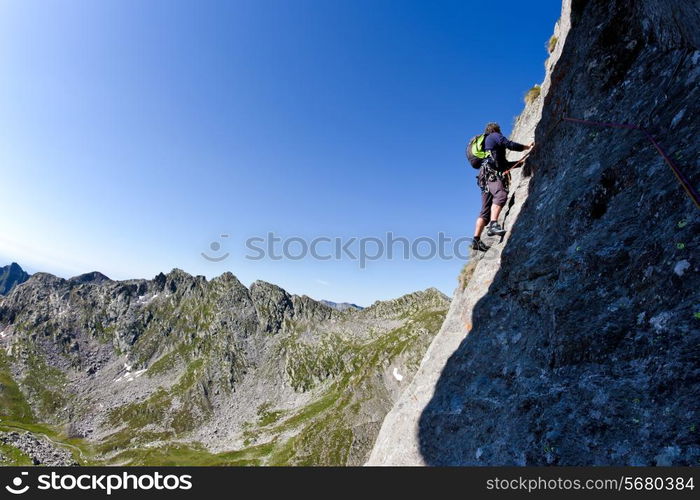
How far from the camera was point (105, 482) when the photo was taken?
10703 millimetres

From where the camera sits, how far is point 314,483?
364 inches

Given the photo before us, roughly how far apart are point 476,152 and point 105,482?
757 inches

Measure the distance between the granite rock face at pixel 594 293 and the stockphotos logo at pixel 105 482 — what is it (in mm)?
8436

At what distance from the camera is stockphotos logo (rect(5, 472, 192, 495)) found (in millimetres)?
10359

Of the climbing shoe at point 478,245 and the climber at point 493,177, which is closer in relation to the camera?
the climber at point 493,177

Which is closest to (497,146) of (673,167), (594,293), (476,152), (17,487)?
(476,152)

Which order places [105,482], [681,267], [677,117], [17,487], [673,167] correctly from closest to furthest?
[681,267] < [673,167] < [677,117] < [105,482] < [17,487]

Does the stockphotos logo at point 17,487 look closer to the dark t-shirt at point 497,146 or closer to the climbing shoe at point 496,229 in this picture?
the climbing shoe at point 496,229

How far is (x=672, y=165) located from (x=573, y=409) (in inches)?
254

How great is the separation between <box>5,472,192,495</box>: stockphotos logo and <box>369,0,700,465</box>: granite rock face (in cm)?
844

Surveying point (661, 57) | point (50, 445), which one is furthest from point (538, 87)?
point (50, 445)

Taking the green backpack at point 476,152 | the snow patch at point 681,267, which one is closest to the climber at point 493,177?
→ the green backpack at point 476,152

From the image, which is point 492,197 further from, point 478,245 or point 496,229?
point 478,245

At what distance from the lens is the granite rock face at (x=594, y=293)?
6898 mm
